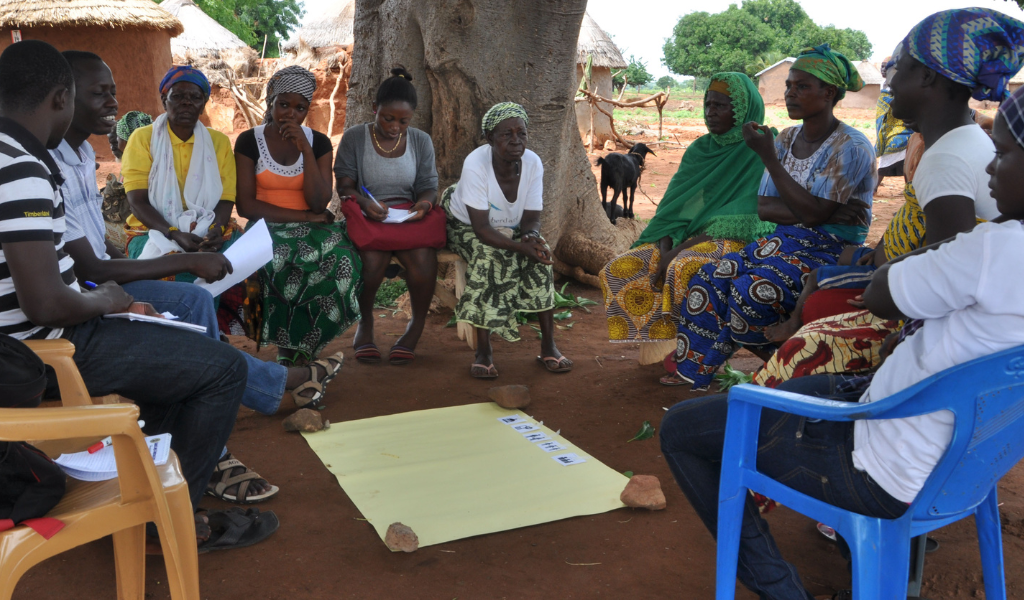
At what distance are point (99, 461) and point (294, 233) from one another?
2.40m

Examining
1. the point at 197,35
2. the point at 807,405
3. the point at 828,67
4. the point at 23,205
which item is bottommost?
the point at 807,405

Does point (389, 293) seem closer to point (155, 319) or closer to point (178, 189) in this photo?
point (178, 189)

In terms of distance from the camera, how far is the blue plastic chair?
1.42m

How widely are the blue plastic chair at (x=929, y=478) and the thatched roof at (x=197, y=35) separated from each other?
63.2 feet

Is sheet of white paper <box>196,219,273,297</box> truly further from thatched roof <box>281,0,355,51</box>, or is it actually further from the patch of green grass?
thatched roof <box>281,0,355,51</box>

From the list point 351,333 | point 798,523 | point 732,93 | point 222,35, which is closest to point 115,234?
point 351,333

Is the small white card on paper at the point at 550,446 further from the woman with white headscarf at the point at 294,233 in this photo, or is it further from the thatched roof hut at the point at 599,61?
the thatched roof hut at the point at 599,61

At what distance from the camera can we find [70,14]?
11.1 meters

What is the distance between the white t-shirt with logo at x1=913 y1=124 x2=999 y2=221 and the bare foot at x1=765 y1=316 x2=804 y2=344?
2.86 feet

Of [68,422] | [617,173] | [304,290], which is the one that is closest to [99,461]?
[68,422]

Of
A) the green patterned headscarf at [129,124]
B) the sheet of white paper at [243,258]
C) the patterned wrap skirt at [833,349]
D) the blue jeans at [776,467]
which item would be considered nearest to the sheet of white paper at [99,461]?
the sheet of white paper at [243,258]

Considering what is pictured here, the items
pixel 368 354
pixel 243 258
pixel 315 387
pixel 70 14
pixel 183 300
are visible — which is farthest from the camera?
pixel 70 14

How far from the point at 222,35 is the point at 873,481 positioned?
20644 mm

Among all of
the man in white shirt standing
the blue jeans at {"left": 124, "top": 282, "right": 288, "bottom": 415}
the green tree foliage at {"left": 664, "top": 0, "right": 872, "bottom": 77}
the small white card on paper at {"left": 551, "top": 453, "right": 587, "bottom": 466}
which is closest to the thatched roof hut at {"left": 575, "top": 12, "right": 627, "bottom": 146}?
the small white card on paper at {"left": 551, "top": 453, "right": 587, "bottom": 466}
